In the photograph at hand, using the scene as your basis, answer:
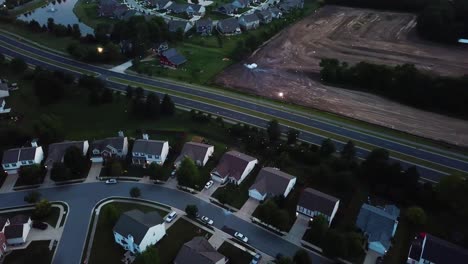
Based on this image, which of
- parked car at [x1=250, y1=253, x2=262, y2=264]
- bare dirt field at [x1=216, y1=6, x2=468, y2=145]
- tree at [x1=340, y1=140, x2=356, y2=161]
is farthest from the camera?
bare dirt field at [x1=216, y1=6, x2=468, y2=145]

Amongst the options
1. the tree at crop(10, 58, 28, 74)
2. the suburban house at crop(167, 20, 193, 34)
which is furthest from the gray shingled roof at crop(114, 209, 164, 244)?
the suburban house at crop(167, 20, 193, 34)

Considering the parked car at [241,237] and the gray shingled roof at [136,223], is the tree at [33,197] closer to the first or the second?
the gray shingled roof at [136,223]

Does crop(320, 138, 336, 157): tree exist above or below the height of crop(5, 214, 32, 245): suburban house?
above

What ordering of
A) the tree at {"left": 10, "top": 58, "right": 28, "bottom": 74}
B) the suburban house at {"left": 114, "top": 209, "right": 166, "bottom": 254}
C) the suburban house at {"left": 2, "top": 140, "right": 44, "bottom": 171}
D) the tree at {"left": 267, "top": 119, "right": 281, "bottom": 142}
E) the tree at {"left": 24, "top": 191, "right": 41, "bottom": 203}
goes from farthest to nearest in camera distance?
the tree at {"left": 10, "top": 58, "right": 28, "bottom": 74}, the tree at {"left": 267, "top": 119, "right": 281, "bottom": 142}, the suburban house at {"left": 2, "top": 140, "right": 44, "bottom": 171}, the tree at {"left": 24, "top": 191, "right": 41, "bottom": 203}, the suburban house at {"left": 114, "top": 209, "right": 166, "bottom": 254}

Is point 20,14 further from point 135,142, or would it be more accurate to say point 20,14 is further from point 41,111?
point 135,142

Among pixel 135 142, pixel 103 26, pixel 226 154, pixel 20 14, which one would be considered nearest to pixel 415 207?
pixel 226 154

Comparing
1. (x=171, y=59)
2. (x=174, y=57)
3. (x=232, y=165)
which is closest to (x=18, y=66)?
(x=171, y=59)

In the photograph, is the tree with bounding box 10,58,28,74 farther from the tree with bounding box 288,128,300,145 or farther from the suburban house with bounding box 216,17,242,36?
the tree with bounding box 288,128,300,145
